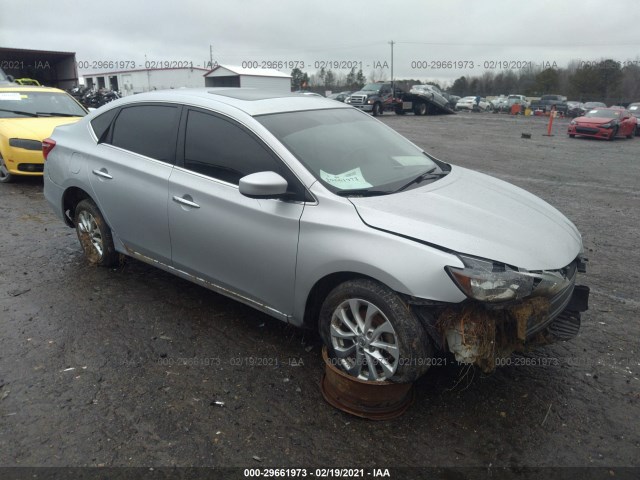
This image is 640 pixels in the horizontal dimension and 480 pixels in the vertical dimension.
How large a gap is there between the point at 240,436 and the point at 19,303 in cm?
262

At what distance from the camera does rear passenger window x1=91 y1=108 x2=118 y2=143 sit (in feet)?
14.7

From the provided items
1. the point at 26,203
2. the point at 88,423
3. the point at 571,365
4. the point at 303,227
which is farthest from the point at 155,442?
the point at 26,203

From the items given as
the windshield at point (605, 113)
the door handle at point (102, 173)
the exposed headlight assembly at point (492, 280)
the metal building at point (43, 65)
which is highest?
the metal building at point (43, 65)

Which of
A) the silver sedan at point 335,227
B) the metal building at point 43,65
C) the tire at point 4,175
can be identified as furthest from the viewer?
the metal building at point 43,65

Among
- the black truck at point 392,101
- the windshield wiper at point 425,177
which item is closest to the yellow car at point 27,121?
the windshield wiper at point 425,177

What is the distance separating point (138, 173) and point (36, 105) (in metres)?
6.76

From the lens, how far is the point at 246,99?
3793 millimetres

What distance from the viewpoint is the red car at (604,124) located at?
20.5 metres

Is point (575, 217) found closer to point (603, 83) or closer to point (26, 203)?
point (26, 203)

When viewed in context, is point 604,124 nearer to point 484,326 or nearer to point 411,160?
point 411,160

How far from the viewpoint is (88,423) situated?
276 cm

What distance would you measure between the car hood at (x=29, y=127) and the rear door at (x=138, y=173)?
4601mm

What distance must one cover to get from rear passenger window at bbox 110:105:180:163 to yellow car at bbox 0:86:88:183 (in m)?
4.75

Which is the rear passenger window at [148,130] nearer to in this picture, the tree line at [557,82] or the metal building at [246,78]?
the metal building at [246,78]
